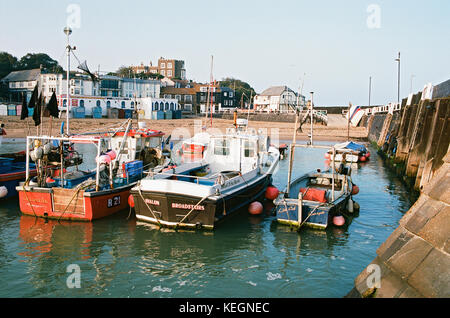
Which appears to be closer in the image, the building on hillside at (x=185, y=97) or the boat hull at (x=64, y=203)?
the boat hull at (x=64, y=203)

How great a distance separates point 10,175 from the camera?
18062 mm

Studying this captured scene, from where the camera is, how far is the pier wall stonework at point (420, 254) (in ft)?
18.8

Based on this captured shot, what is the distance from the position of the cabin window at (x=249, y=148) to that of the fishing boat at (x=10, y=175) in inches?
421

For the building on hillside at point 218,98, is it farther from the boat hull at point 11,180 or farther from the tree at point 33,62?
the boat hull at point 11,180

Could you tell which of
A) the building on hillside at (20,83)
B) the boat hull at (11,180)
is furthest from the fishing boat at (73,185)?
the building on hillside at (20,83)

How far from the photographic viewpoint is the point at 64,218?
593 inches

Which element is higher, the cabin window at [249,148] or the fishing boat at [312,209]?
the cabin window at [249,148]

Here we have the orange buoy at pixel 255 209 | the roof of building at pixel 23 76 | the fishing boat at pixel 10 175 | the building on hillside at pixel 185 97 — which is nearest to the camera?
the orange buoy at pixel 255 209

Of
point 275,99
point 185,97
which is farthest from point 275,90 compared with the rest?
point 185,97

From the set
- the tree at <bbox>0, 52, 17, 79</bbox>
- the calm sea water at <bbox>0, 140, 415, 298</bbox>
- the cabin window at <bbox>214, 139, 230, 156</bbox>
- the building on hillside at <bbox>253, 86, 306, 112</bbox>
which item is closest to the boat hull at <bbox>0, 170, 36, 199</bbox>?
the calm sea water at <bbox>0, 140, 415, 298</bbox>

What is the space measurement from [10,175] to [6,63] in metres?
85.4

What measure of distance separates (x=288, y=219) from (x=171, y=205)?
4580 millimetres

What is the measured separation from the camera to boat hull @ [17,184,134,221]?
575 inches

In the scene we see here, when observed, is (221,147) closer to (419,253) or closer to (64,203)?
(64,203)
